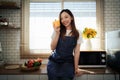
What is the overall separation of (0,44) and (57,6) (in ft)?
3.18

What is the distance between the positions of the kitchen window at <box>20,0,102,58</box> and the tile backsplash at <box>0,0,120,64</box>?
0.10 meters

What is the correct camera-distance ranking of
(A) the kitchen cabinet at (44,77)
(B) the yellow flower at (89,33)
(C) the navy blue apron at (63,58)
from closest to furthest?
(C) the navy blue apron at (63,58) < (A) the kitchen cabinet at (44,77) < (B) the yellow flower at (89,33)

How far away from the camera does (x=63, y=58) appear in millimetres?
1770

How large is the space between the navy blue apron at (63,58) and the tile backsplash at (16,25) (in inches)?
37.4

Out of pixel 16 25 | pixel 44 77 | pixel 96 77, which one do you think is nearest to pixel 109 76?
pixel 96 77

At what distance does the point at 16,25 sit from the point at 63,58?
1096mm

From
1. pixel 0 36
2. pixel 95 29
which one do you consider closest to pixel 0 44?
pixel 0 36

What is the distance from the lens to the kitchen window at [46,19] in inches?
101

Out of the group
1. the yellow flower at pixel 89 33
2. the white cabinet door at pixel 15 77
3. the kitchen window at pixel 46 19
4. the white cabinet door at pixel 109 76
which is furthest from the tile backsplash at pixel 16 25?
the white cabinet door at pixel 109 76

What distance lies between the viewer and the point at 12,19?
2.56 m

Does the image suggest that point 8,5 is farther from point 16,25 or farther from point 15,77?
point 15,77

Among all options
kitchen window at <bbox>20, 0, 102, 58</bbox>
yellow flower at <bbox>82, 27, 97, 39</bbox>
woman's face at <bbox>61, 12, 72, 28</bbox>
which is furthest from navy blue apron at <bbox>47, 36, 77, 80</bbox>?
kitchen window at <bbox>20, 0, 102, 58</bbox>

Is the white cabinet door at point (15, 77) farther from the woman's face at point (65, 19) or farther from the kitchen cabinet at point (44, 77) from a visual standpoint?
the woman's face at point (65, 19)

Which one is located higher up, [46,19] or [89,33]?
[46,19]
